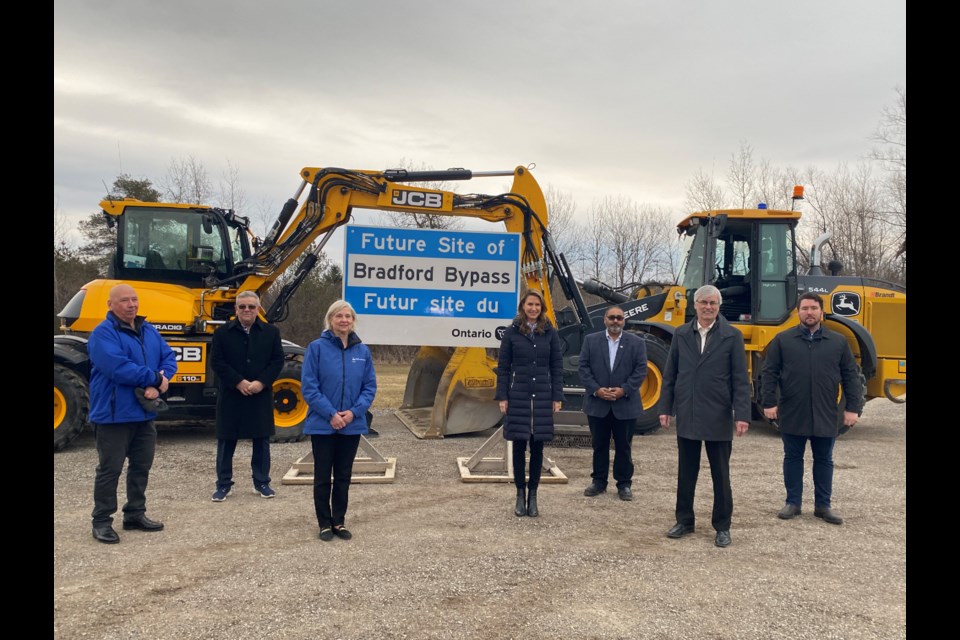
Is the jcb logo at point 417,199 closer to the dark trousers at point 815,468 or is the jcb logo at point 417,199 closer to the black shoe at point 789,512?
the dark trousers at point 815,468

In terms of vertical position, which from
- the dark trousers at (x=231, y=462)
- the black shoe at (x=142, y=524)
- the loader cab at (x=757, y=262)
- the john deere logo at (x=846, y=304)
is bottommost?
the black shoe at (x=142, y=524)

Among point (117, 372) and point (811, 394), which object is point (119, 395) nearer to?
point (117, 372)

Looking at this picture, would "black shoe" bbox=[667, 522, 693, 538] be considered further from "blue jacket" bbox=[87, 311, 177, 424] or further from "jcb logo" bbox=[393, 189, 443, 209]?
"jcb logo" bbox=[393, 189, 443, 209]

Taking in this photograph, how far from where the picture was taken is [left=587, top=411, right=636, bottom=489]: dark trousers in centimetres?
580

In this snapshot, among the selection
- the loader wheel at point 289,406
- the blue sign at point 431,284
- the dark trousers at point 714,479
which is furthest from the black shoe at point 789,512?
the loader wheel at point 289,406

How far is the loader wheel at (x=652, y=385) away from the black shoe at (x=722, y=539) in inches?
161

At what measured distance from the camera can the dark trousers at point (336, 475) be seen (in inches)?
178

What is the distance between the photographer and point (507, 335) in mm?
5266

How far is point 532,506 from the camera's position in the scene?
5160 millimetres

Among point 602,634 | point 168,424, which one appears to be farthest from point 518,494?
point 168,424

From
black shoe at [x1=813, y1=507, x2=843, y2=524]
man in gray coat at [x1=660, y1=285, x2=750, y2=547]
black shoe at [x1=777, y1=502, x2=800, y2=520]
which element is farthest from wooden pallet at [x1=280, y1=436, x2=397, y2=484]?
black shoe at [x1=813, y1=507, x2=843, y2=524]

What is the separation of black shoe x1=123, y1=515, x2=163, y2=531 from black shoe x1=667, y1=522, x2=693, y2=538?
366cm

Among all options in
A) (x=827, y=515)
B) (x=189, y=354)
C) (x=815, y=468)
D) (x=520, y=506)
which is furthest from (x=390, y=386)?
(x=827, y=515)
